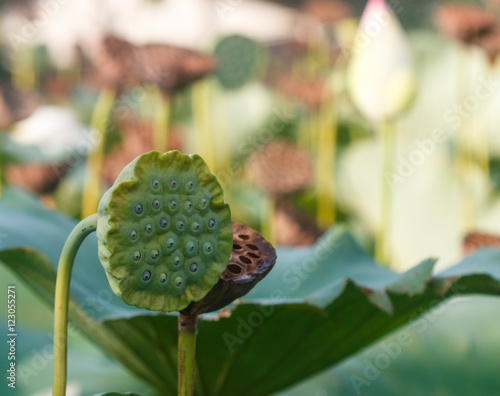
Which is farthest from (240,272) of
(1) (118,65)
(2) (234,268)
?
(1) (118,65)

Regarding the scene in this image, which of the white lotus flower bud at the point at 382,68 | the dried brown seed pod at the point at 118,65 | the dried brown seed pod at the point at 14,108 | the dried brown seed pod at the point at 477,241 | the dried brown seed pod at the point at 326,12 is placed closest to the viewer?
the dried brown seed pod at the point at 477,241

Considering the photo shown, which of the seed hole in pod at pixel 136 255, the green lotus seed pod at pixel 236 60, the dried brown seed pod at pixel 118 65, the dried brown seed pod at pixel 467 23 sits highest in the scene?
the dried brown seed pod at pixel 467 23

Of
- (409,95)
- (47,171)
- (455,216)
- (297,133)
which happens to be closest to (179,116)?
(297,133)

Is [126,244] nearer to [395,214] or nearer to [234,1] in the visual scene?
[395,214]

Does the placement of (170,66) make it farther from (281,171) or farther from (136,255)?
(136,255)

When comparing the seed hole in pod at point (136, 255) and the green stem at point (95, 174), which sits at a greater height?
the seed hole in pod at point (136, 255)

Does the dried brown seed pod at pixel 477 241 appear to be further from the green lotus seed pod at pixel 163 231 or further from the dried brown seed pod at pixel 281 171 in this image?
the green lotus seed pod at pixel 163 231

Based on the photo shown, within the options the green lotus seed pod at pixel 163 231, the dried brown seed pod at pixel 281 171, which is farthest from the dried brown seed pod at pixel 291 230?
the green lotus seed pod at pixel 163 231
